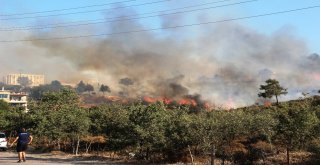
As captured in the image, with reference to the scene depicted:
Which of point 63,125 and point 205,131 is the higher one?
point 63,125

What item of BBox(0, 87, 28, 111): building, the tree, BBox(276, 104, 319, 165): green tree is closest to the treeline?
BBox(276, 104, 319, 165): green tree

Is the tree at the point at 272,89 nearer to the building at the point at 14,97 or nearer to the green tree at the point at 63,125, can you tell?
the green tree at the point at 63,125

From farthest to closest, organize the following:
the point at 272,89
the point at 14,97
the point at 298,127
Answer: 1. the point at 14,97
2. the point at 272,89
3. the point at 298,127

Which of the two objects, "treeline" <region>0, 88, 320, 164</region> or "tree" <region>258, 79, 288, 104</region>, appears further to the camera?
"tree" <region>258, 79, 288, 104</region>

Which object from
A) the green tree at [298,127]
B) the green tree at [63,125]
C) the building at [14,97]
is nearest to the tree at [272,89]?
the green tree at [63,125]

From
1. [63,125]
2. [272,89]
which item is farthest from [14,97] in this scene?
[63,125]

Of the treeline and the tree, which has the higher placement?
the tree

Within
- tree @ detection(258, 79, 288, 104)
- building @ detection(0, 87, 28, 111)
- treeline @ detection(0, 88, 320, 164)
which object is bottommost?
treeline @ detection(0, 88, 320, 164)

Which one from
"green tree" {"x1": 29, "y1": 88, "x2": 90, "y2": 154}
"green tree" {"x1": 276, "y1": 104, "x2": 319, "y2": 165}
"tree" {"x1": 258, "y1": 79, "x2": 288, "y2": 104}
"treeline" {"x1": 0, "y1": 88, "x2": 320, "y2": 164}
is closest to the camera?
"green tree" {"x1": 276, "y1": 104, "x2": 319, "y2": 165}

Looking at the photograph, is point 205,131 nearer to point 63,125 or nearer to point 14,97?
point 63,125

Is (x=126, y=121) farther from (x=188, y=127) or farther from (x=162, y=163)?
(x=188, y=127)

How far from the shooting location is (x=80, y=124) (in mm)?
31094

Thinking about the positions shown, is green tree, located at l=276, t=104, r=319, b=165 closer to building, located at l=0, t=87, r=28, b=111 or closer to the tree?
the tree

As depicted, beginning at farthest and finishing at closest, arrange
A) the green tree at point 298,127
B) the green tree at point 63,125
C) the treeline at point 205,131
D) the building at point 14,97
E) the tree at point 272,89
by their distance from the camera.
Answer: the building at point 14,97
the tree at point 272,89
the green tree at point 63,125
the treeline at point 205,131
the green tree at point 298,127
